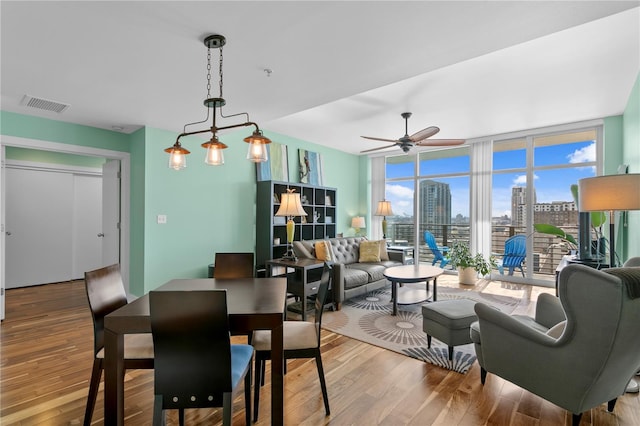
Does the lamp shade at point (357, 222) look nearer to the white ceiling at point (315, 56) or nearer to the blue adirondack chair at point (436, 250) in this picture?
the blue adirondack chair at point (436, 250)

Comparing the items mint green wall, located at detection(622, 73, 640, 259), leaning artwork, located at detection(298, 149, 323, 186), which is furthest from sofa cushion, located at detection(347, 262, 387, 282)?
mint green wall, located at detection(622, 73, 640, 259)

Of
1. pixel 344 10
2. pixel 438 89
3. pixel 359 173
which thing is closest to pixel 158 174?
pixel 344 10

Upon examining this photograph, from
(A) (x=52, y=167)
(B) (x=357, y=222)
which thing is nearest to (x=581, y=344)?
(B) (x=357, y=222)

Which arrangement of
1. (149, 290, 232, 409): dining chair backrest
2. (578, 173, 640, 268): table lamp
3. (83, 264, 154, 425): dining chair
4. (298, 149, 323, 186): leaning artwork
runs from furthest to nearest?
(298, 149, 323, 186): leaning artwork
(578, 173, 640, 268): table lamp
(83, 264, 154, 425): dining chair
(149, 290, 232, 409): dining chair backrest

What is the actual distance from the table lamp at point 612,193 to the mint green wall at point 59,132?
17.7 ft

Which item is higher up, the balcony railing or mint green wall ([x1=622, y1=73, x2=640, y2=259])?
mint green wall ([x1=622, y1=73, x2=640, y2=259])

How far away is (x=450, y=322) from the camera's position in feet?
8.65

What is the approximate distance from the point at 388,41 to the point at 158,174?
347 cm

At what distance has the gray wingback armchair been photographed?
5.15ft

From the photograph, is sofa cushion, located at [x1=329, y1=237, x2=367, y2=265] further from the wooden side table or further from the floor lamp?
the floor lamp

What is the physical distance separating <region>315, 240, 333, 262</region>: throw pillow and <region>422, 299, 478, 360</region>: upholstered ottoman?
1915mm

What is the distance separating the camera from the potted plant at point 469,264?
567cm

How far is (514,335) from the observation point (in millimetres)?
1956

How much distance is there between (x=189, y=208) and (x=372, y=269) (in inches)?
114
